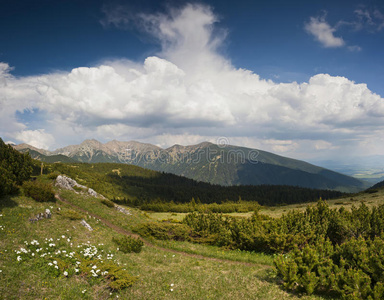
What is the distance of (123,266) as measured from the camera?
15.5 metres

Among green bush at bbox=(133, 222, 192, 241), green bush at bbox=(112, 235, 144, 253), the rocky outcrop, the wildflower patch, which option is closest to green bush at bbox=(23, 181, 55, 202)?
the rocky outcrop

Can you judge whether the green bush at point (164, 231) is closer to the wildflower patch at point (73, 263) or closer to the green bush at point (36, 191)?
the wildflower patch at point (73, 263)

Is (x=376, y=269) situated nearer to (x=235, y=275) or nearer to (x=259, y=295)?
(x=259, y=295)

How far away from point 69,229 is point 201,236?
55.8 feet

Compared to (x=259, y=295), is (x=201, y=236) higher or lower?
lower

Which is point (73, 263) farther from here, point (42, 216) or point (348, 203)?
point (348, 203)

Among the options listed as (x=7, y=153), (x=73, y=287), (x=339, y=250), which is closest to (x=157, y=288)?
(x=73, y=287)

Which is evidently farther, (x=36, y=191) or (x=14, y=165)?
(x=14, y=165)

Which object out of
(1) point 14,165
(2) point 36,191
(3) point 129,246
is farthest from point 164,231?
(1) point 14,165

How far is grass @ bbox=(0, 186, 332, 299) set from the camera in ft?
39.1

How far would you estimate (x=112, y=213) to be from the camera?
116 ft

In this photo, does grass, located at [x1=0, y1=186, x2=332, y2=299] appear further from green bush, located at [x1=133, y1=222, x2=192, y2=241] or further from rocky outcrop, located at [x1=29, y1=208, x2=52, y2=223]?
green bush, located at [x1=133, y1=222, x2=192, y2=241]

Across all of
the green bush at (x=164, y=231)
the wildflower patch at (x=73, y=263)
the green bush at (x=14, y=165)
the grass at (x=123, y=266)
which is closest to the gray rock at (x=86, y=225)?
the grass at (x=123, y=266)

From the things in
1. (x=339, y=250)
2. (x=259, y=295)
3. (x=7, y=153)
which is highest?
(x=7, y=153)
